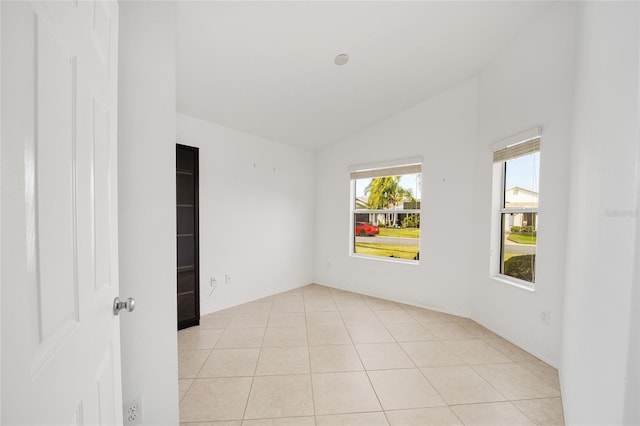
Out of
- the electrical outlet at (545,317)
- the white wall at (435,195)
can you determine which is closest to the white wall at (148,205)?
the electrical outlet at (545,317)

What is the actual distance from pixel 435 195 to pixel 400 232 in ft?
2.66

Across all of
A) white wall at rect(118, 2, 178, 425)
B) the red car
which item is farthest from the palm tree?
white wall at rect(118, 2, 178, 425)

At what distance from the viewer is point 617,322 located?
739 mm

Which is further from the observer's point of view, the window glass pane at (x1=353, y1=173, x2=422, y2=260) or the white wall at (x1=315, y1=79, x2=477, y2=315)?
the window glass pane at (x1=353, y1=173, x2=422, y2=260)

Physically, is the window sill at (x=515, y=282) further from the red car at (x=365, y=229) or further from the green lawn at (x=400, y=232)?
the red car at (x=365, y=229)

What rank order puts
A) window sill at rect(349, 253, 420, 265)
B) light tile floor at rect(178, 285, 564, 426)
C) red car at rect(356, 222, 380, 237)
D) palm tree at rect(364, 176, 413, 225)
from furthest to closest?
red car at rect(356, 222, 380, 237) < palm tree at rect(364, 176, 413, 225) < window sill at rect(349, 253, 420, 265) < light tile floor at rect(178, 285, 564, 426)

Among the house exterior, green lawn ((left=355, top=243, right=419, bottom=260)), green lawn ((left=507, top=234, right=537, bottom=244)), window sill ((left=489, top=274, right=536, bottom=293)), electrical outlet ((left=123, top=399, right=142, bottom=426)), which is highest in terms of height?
the house exterior

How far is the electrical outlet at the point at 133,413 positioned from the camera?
1.25 metres

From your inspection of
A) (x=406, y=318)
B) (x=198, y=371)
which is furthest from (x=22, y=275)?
(x=406, y=318)

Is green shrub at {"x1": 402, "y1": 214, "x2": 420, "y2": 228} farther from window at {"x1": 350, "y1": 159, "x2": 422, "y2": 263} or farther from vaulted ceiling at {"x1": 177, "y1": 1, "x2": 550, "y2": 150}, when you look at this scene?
vaulted ceiling at {"x1": 177, "y1": 1, "x2": 550, "y2": 150}

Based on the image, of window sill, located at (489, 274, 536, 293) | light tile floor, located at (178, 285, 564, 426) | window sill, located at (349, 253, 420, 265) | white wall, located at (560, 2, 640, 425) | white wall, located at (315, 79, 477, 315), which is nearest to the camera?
white wall, located at (560, 2, 640, 425)

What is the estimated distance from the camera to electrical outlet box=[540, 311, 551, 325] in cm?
232

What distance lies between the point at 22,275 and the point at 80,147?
14.8 inches

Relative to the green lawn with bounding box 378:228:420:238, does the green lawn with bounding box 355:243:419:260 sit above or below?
below
